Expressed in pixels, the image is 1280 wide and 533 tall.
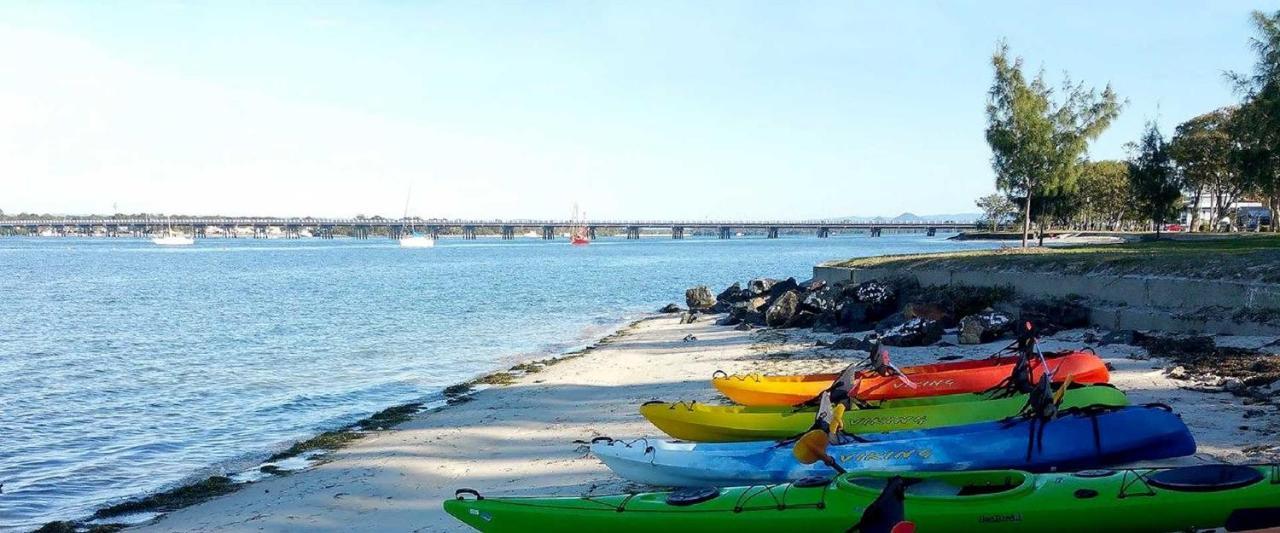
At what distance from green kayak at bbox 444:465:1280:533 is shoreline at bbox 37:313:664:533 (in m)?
4.74

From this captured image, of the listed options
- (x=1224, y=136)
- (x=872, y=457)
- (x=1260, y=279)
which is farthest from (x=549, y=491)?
(x=1224, y=136)

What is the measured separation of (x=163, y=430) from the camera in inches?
595

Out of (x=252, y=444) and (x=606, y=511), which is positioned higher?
(x=606, y=511)

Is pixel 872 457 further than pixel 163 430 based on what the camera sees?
No

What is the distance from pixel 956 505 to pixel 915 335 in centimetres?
1218

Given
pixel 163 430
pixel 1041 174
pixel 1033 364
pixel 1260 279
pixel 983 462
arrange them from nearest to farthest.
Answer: pixel 983 462 < pixel 1033 364 < pixel 163 430 < pixel 1260 279 < pixel 1041 174

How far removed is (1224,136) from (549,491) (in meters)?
58.5

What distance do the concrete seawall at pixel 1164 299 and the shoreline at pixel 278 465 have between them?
1191cm

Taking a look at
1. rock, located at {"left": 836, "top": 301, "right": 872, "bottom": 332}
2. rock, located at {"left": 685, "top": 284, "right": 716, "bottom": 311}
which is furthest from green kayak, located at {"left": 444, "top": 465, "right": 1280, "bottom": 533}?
rock, located at {"left": 685, "top": 284, "right": 716, "bottom": 311}

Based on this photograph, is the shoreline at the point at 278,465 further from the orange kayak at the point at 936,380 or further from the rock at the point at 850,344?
the rock at the point at 850,344

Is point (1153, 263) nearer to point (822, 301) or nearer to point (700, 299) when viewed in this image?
point (822, 301)

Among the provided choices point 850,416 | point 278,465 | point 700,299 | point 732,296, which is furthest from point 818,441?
point 700,299

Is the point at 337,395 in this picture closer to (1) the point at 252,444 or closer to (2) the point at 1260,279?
(1) the point at 252,444

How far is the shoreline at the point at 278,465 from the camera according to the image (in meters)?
10.3
